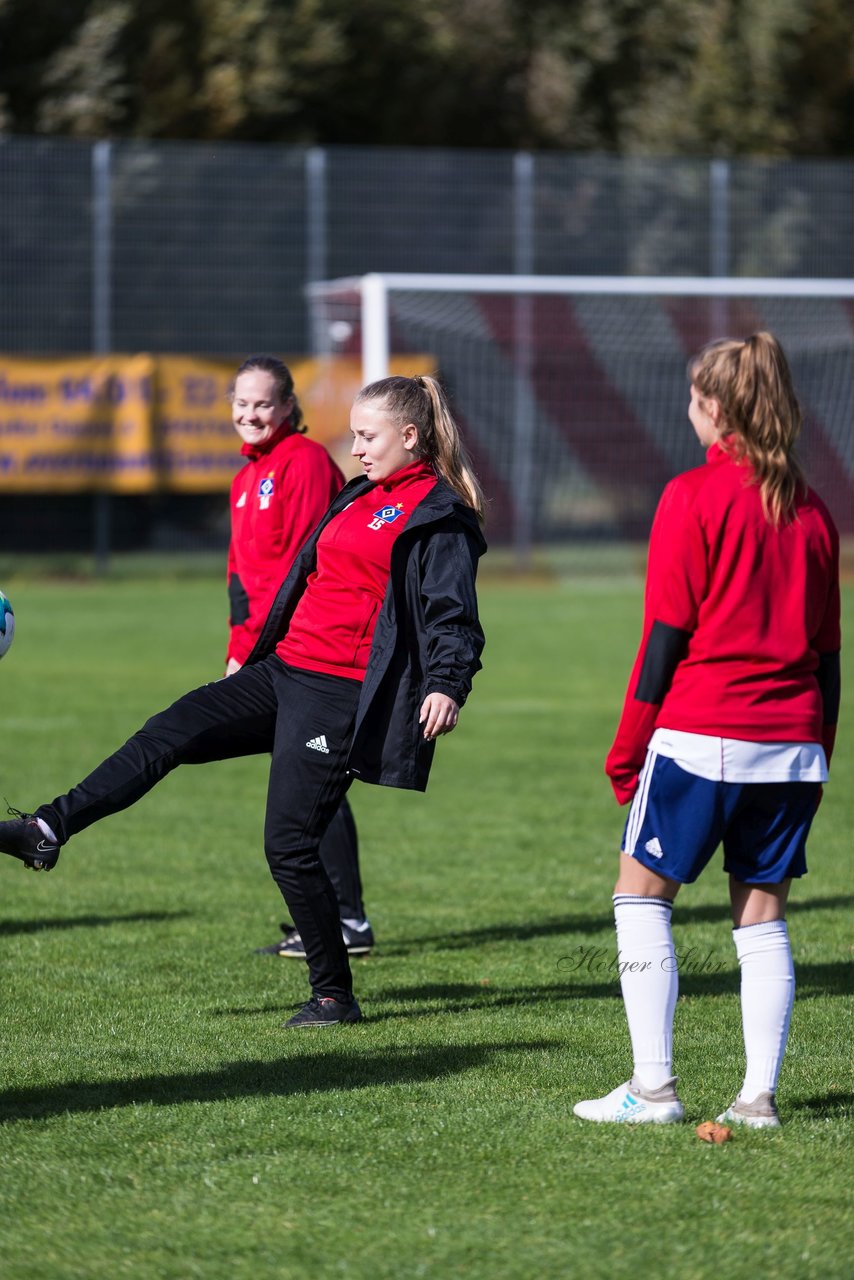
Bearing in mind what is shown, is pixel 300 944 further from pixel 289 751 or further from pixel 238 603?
pixel 289 751

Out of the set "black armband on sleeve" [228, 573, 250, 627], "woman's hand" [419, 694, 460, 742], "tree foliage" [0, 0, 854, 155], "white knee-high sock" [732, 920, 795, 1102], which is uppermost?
"tree foliage" [0, 0, 854, 155]

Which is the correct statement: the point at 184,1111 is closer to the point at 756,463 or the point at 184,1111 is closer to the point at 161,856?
the point at 756,463

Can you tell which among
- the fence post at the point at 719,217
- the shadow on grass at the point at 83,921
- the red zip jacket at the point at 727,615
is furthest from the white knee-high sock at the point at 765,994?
the fence post at the point at 719,217

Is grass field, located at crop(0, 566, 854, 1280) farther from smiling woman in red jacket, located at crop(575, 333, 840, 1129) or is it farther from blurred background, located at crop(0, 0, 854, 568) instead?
blurred background, located at crop(0, 0, 854, 568)

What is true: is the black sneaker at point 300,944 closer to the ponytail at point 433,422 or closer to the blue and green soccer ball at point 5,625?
the blue and green soccer ball at point 5,625

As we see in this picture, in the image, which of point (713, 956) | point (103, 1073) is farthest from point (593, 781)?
point (103, 1073)

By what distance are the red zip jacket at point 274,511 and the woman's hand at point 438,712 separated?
4.25 ft

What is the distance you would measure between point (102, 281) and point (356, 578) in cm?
1644

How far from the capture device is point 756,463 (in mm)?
3803

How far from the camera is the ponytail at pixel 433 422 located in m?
4.80

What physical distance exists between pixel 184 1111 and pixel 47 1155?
428 mm

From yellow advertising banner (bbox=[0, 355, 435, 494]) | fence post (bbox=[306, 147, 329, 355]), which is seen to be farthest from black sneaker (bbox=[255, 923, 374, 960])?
fence post (bbox=[306, 147, 329, 355])

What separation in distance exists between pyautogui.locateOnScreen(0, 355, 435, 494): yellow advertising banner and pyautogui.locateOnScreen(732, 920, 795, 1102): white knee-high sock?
53.0ft

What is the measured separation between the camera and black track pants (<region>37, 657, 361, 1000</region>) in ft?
15.9
